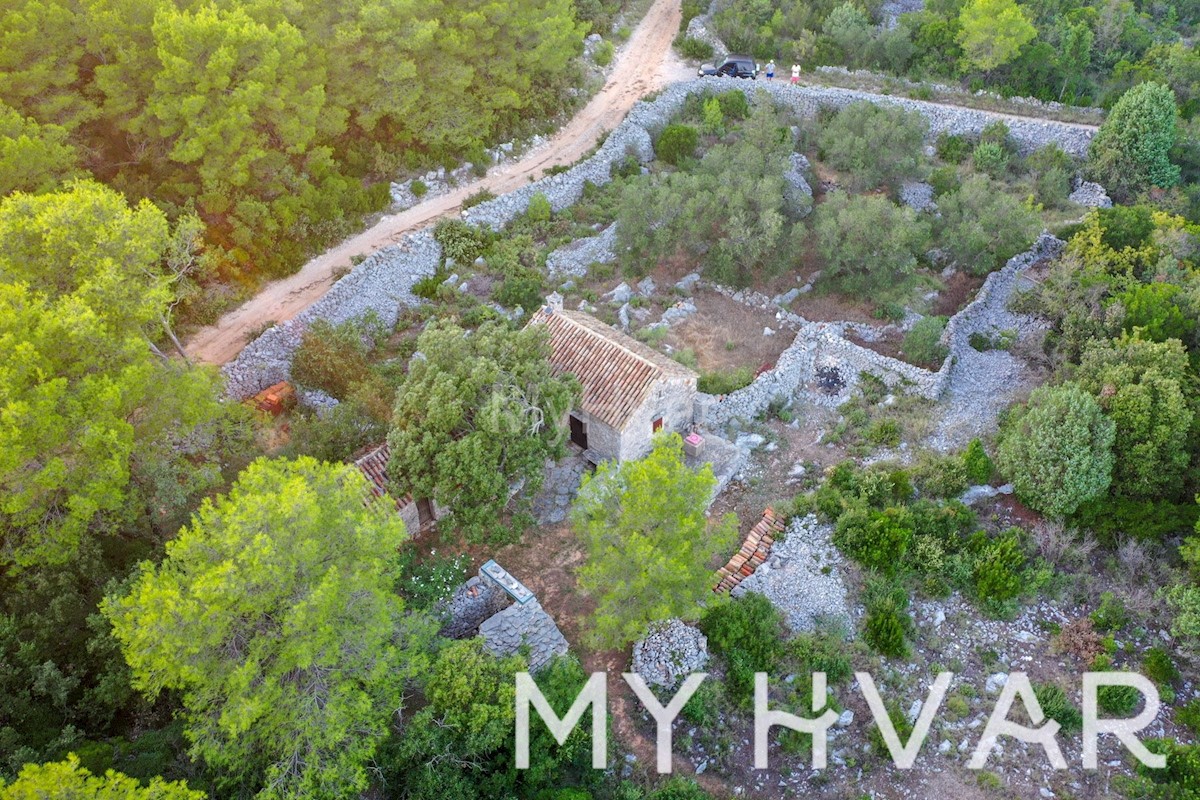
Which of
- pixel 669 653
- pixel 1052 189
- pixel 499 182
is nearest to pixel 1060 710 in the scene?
pixel 669 653

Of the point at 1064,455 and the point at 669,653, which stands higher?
the point at 1064,455

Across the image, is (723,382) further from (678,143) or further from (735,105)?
(735,105)

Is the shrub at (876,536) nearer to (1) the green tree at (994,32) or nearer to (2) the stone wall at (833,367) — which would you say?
(2) the stone wall at (833,367)

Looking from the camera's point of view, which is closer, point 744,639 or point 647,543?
point 647,543

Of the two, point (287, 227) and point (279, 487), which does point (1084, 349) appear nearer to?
point (279, 487)

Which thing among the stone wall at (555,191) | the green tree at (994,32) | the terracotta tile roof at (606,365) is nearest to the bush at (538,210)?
the stone wall at (555,191)

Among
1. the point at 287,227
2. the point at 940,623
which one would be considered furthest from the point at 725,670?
the point at 287,227

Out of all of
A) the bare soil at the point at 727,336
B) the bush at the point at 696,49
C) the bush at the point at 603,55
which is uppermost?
the bush at the point at 696,49
